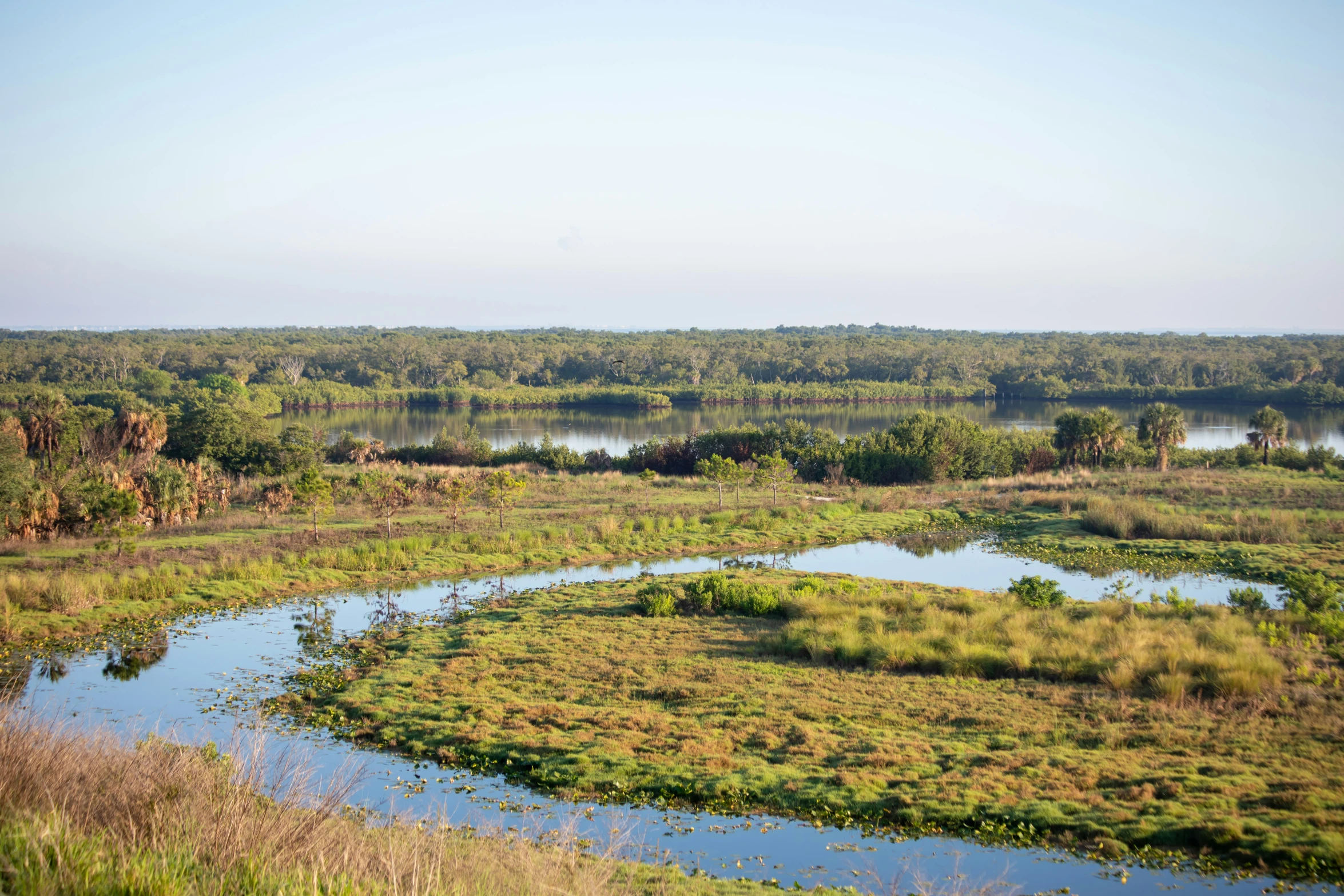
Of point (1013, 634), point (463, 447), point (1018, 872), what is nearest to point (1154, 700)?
point (1013, 634)

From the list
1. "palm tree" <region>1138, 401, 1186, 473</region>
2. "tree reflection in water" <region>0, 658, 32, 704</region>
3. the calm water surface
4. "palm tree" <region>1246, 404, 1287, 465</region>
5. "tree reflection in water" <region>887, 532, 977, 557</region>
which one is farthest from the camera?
the calm water surface

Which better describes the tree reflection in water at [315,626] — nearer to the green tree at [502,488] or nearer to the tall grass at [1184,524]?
the green tree at [502,488]

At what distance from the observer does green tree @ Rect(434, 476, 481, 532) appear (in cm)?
2827

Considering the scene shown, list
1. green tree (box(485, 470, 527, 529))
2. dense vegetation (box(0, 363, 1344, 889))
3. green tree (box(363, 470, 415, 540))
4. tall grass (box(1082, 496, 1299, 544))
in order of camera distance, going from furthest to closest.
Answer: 1. green tree (box(363, 470, 415, 540))
2. green tree (box(485, 470, 527, 529))
3. tall grass (box(1082, 496, 1299, 544))
4. dense vegetation (box(0, 363, 1344, 889))

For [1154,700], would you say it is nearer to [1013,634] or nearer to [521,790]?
[1013,634]

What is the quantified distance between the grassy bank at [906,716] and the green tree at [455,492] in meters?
10.5

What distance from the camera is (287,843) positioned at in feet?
18.5

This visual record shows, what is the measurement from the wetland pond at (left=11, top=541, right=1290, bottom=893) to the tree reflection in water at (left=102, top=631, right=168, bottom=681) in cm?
3

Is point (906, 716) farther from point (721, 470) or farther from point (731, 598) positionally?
point (721, 470)

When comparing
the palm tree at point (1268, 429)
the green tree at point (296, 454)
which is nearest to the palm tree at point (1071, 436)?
the palm tree at point (1268, 429)

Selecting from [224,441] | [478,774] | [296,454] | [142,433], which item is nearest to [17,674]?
[478,774]

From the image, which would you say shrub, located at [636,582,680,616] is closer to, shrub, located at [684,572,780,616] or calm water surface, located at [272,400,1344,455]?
shrub, located at [684,572,780,616]

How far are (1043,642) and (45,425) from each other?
3934 centimetres

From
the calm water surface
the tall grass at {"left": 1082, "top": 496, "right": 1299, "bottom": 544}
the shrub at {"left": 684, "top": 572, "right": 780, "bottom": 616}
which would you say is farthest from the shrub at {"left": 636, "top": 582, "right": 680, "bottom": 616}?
the calm water surface
